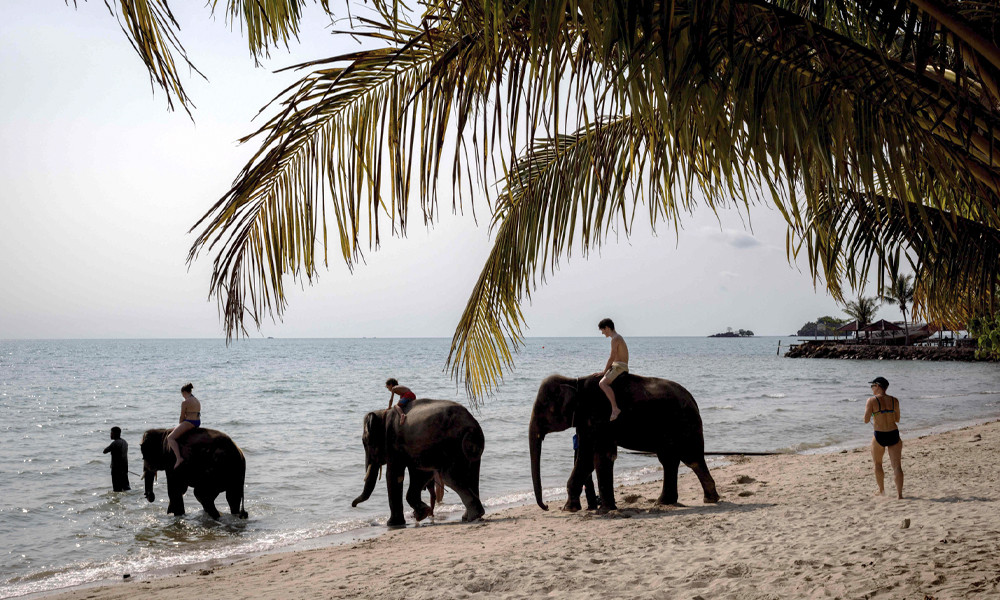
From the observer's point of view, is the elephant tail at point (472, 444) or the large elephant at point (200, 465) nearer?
the elephant tail at point (472, 444)

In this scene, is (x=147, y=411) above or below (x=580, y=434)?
below

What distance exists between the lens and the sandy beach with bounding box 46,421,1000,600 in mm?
5141

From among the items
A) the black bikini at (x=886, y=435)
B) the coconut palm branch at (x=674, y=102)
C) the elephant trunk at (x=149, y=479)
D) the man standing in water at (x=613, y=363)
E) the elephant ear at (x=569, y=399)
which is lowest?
the elephant trunk at (x=149, y=479)

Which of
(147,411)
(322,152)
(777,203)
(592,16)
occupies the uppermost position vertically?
(592,16)

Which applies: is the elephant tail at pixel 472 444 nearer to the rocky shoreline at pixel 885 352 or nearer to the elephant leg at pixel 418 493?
the elephant leg at pixel 418 493

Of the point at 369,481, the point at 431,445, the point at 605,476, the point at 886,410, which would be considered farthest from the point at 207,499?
the point at 886,410

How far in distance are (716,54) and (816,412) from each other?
27.3 m

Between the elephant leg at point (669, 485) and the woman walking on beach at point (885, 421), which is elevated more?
the woman walking on beach at point (885, 421)

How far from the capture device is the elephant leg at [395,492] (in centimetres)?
977

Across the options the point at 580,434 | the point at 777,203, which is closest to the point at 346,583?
the point at 580,434

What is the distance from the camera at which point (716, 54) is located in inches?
102

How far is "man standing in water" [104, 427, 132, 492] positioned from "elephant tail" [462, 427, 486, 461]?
713 cm

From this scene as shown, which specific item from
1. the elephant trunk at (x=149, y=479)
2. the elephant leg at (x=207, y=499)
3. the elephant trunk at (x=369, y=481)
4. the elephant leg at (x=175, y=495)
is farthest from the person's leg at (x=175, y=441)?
the elephant trunk at (x=369, y=481)

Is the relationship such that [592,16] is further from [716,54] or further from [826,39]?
[826,39]
